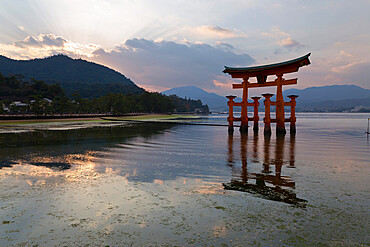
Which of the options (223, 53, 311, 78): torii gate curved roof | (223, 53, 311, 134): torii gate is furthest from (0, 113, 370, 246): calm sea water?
(223, 53, 311, 134): torii gate

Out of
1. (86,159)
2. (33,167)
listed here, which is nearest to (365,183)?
(86,159)

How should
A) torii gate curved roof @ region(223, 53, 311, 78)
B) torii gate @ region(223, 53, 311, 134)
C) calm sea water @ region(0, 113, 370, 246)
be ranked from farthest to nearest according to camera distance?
1. torii gate @ region(223, 53, 311, 134)
2. torii gate curved roof @ region(223, 53, 311, 78)
3. calm sea water @ region(0, 113, 370, 246)

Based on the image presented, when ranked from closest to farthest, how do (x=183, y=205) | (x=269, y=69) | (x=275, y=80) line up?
(x=183, y=205) → (x=269, y=69) → (x=275, y=80)

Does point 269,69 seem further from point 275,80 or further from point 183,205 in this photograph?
point 183,205

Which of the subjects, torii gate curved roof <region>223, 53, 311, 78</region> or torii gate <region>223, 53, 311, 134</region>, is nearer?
torii gate curved roof <region>223, 53, 311, 78</region>

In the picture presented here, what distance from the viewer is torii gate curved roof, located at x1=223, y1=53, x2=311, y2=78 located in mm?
22094

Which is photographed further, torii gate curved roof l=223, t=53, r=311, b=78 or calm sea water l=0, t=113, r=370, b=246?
torii gate curved roof l=223, t=53, r=311, b=78

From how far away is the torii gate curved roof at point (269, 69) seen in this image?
22.1 metres

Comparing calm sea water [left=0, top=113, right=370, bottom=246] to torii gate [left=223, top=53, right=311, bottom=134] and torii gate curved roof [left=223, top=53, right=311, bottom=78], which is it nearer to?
torii gate curved roof [left=223, top=53, right=311, bottom=78]

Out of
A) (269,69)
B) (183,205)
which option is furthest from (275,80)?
(183,205)

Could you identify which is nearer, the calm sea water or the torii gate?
the calm sea water

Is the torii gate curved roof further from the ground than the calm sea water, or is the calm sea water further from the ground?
the torii gate curved roof

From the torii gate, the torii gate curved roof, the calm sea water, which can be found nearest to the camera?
the calm sea water

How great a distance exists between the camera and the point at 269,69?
2495 cm
